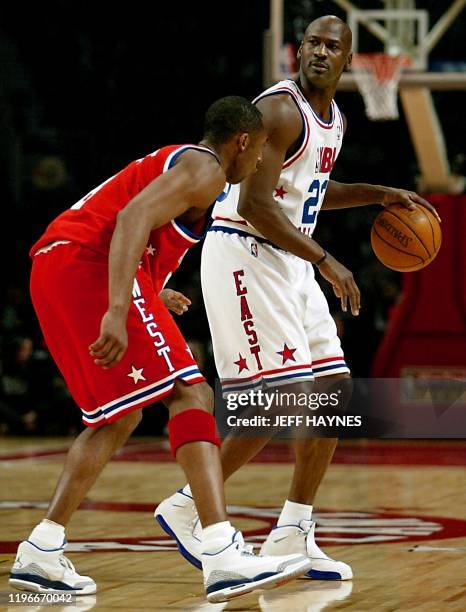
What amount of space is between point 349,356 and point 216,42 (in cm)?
634

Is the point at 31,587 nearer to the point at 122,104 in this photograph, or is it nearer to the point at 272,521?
the point at 272,521

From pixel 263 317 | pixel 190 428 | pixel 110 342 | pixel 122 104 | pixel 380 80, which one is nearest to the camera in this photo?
pixel 110 342

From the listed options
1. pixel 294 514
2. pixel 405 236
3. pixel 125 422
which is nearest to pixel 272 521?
pixel 294 514

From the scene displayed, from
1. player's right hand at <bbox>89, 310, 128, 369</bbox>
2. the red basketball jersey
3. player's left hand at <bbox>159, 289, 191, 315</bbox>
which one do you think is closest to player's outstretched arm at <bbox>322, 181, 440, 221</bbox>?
player's left hand at <bbox>159, 289, 191, 315</bbox>

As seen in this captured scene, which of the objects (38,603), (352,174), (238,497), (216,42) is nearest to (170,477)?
(238,497)

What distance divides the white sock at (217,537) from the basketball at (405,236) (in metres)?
1.75

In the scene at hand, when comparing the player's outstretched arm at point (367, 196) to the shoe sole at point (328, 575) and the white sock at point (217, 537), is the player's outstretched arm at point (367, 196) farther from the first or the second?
the white sock at point (217, 537)

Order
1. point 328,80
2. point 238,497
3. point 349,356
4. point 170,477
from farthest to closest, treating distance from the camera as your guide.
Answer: point 349,356 < point 170,477 < point 238,497 < point 328,80

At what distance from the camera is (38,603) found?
374 centimetres

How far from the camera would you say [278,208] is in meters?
4.54

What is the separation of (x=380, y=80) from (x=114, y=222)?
22.7 feet

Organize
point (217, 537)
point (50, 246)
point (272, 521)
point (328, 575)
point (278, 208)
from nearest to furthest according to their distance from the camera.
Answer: point (217, 537) < point (50, 246) < point (328, 575) < point (278, 208) < point (272, 521)

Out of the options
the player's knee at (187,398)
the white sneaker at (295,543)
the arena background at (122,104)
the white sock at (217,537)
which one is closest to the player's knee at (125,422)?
the player's knee at (187,398)

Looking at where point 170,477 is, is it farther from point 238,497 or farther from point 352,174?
point 352,174
